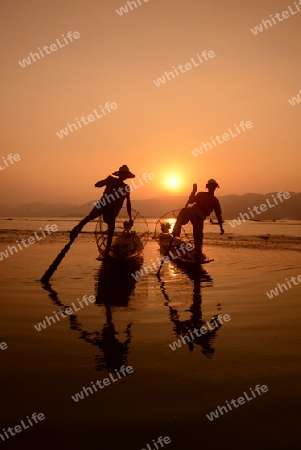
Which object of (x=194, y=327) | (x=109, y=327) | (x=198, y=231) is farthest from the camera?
(x=198, y=231)

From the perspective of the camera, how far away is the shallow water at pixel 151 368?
3715mm

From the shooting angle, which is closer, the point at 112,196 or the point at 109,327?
the point at 109,327

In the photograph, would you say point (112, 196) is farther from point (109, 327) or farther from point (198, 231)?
point (109, 327)

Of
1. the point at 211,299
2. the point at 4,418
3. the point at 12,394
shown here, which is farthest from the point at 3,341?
the point at 211,299

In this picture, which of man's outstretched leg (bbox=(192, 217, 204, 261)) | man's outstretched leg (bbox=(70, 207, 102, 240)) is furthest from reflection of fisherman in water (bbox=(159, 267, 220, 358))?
man's outstretched leg (bbox=(192, 217, 204, 261))

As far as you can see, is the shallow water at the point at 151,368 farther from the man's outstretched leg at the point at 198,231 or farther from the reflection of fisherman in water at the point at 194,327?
the man's outstretched leg at the point at 198,231

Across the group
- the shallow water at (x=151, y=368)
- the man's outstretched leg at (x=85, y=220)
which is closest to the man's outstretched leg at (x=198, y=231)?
the man's outstretched leg at (x=85, y=220)

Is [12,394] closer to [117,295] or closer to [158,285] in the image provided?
[117,295]

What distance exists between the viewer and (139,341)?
21.1 feet

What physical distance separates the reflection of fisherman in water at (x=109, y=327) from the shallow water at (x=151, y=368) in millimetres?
26

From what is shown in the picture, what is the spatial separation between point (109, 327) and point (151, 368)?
2222 mm

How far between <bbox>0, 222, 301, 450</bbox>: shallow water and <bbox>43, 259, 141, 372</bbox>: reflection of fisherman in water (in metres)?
0.03

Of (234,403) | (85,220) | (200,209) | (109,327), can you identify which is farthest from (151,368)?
(200,209)

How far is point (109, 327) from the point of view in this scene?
287 inches
